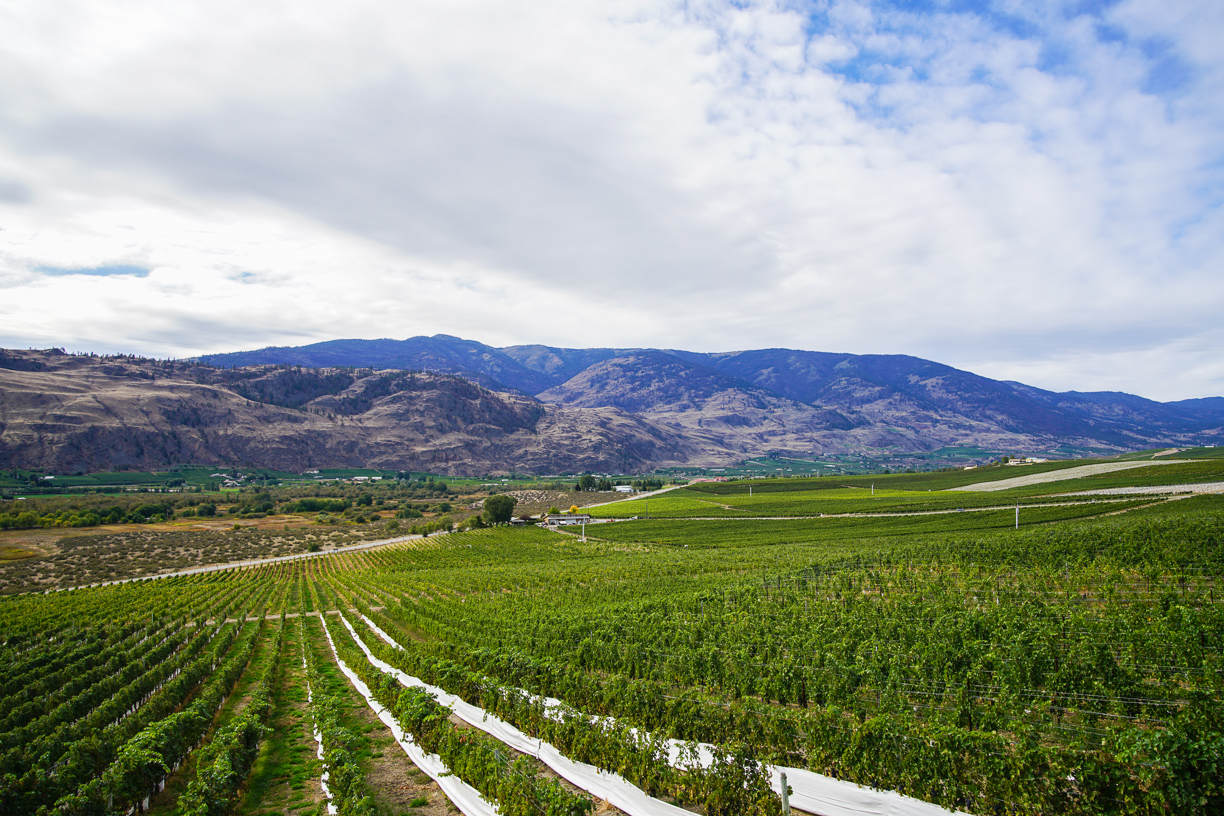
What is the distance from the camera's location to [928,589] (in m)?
26.0

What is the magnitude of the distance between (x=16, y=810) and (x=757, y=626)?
22.5m

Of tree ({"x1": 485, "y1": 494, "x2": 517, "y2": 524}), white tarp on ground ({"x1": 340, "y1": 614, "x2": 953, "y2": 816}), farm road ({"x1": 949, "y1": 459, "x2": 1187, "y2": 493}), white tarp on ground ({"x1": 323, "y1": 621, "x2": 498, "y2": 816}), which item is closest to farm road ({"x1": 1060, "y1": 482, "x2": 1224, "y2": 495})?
farm road ({"x1": 949, "y1": 459, "x2": 1187, "y2": 493})

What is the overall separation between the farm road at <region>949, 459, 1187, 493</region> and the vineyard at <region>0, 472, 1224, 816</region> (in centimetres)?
→ 8800

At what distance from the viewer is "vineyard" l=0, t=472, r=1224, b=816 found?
36.6 feet

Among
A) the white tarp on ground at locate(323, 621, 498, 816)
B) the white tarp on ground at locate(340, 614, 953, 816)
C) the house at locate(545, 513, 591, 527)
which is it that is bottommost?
the house at locate(545, 513, 591, 527)

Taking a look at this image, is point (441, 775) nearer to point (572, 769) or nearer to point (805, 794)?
point (572, 769)

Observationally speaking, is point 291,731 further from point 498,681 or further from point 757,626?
point 757,626

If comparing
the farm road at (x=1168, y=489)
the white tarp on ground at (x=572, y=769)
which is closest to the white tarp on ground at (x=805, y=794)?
the white tarp on ground at (x=572, y=769)

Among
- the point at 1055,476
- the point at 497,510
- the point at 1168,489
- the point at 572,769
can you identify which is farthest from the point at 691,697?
the point at 1055,476

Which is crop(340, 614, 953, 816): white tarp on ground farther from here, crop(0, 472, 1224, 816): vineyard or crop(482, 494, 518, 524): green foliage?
crop(482, 494, 518, 524): green foliage

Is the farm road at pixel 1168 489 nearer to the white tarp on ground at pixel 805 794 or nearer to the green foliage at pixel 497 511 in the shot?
the white tarp on ground at pixel 805 794

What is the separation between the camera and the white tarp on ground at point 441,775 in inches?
490

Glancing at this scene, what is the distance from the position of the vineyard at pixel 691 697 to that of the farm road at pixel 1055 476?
88.0m

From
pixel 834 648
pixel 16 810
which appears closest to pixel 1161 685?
pixel 834 648
